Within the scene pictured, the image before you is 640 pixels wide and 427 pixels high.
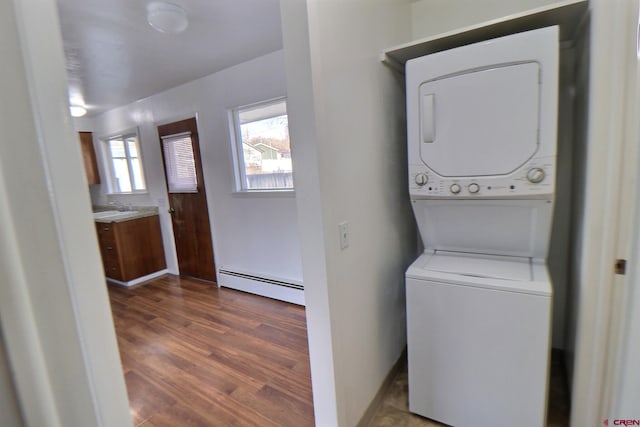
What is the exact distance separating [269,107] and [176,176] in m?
1.66

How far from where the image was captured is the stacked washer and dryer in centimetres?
127

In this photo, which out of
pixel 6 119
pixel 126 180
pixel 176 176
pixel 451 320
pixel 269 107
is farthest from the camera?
pixel 126 180

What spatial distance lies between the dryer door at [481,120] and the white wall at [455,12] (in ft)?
2.22

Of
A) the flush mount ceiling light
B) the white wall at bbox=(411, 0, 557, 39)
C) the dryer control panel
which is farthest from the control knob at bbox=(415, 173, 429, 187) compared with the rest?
the flush mount ceiling light

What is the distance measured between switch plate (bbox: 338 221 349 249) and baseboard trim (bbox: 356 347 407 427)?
0.90m

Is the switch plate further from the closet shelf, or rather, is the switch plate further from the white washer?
the closet shelf

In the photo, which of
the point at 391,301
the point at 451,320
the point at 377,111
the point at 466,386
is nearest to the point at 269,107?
the point at 377,111

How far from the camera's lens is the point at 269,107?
2895 millimetres

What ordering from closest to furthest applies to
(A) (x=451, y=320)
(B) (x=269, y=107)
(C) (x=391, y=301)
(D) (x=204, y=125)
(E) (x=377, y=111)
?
(A) (x=451, y=320) < (E) (x=377, y=111) < (C) (x=391, y=301) < (B) (x=269, y=107) < (D) (x=204, y=125)

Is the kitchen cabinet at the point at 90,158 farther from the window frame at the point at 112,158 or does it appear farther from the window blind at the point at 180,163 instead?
the window blind at the point at 180,163

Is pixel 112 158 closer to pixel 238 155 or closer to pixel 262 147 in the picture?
pixel 238 155

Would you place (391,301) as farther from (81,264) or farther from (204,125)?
(204,125)

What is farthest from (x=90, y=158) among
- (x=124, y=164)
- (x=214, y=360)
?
(x=214, y=360)

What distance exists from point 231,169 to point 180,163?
36.3 inches
